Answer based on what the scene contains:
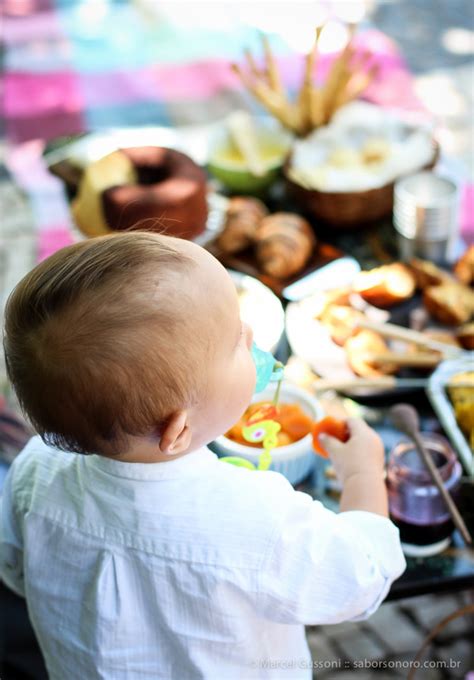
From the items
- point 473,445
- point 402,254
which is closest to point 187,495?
point 473,445

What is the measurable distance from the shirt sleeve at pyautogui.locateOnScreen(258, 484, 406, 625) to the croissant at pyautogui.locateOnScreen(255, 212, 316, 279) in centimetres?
74

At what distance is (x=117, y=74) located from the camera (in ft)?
8.39

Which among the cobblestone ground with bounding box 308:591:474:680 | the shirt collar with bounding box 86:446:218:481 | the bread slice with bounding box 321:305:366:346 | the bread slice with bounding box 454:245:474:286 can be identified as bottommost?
the cobblestone ground with bounding box 308:591:474:680

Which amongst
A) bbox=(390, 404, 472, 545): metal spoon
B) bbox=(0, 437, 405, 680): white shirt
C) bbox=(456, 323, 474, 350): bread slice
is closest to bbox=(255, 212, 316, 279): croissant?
bbox=(456, 323, 474, 350): bread slice

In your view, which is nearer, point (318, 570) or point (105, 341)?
point (105, 341)

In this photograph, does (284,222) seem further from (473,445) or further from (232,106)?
(232,106)

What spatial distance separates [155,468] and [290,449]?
28 centimetres

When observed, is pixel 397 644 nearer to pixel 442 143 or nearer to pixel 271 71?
pixel 271 71

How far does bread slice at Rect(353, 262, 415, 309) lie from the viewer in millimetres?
1389

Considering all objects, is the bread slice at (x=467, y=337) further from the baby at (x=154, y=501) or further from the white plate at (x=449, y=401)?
the baby at (x=154, y=501)

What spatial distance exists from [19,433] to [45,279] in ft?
2.34

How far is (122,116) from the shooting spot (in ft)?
7.67

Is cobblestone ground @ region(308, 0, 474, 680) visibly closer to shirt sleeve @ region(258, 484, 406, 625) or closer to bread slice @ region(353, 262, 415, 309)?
shirt sleeve @ region(258, 484, 406, 625)

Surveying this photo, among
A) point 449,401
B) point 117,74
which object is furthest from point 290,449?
point 117,74
